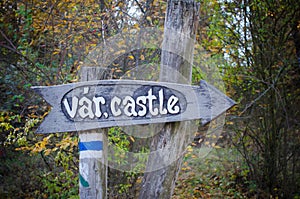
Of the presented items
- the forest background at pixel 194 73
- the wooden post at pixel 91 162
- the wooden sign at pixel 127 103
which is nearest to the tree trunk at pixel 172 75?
the wooden sign at pixel 127 103

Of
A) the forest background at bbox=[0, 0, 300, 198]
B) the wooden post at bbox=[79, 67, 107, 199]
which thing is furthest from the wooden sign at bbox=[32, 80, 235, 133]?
the forest background at bbox=[0, 0, 300, 198]

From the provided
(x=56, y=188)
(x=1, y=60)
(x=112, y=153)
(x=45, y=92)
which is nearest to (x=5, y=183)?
(x=56, y=188)

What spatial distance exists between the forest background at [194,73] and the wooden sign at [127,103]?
1.60 meters

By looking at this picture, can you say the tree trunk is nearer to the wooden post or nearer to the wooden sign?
the wooden sign

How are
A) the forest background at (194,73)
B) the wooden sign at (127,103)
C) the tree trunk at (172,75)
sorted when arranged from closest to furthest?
the wooden sign at (127,103) → the tree trunk at (172,75) → the forest background at (194,73)

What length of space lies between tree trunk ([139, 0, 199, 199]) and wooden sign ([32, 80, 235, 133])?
0.48 feet

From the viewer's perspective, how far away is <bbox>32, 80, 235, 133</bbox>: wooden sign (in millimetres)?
1863

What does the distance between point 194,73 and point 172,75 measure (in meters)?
1.96

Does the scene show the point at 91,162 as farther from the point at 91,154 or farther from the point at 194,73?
the point at 194,73

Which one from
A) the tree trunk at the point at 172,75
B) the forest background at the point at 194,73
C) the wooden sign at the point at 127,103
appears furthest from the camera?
the forest background at the point at 194,73

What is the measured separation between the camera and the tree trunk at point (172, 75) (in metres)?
1.99

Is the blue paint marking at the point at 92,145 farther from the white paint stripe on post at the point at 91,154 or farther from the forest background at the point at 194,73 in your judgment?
the forest background at the point at 194,73

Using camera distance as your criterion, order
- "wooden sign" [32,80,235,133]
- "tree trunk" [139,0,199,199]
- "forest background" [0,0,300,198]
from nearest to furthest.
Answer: "wooden sign" [32,80,235,133] → "tree trunk" [139,0,199,199] → "forest background" [0,0,300,198]

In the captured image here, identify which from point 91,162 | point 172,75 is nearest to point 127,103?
point 172,75
